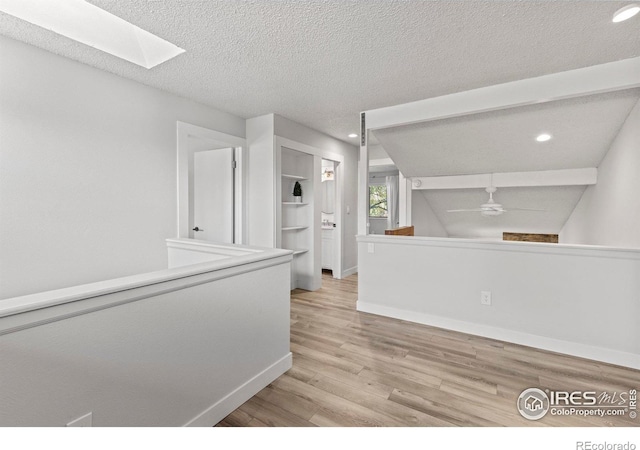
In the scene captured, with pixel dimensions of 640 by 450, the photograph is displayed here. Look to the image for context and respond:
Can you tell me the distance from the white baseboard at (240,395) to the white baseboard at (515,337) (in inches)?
57.5

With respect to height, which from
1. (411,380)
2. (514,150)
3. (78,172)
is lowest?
(411,380)

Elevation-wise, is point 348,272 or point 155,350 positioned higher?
point 155,350

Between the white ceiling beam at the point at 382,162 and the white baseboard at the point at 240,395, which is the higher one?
the white ceiling beam at the point at 382,162

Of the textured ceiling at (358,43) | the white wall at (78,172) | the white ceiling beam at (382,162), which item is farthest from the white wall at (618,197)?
the white wall at (78,172)

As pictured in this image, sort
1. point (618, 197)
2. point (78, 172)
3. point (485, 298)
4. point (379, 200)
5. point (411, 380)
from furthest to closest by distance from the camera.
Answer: point (379, 200) → point (485, 298) → point (618, 197) → point (78, 172) → point (411, 380)

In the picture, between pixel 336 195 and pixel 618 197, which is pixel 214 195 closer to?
pixel 336 195

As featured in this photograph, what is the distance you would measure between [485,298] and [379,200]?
201 inches

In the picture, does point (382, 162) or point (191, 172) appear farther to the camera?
point (382, 162)

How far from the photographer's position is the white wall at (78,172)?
2.08 meters

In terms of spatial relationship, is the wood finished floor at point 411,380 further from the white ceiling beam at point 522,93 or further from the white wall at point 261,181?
the white ceiling beam at point 522,93

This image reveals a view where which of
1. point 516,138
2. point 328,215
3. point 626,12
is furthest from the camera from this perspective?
point 328,215

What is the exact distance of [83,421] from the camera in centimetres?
112

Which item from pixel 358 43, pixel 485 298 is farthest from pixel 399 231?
pixel 358 43

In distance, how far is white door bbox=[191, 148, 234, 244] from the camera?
12.2 feet
